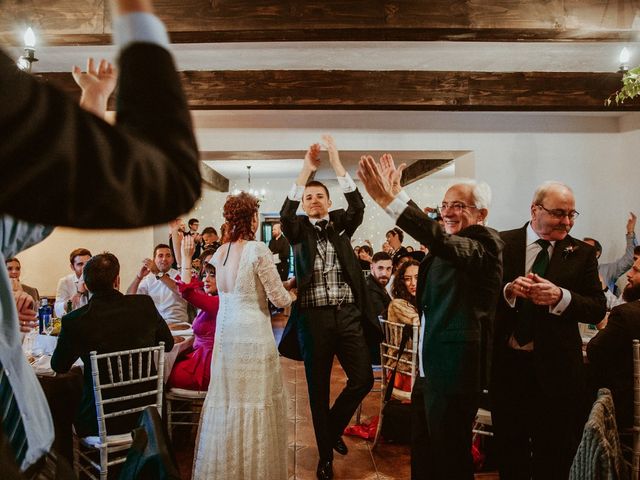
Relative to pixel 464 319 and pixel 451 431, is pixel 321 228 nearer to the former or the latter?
pixel 464 319

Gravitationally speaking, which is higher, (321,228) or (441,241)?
(321,228)

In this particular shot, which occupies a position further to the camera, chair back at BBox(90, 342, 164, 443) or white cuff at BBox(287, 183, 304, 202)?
white cuff at BBox(287, 183, 304, 202)

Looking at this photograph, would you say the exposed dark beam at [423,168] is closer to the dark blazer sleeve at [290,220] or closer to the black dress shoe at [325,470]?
the dark blazer sleeve at [290,220]

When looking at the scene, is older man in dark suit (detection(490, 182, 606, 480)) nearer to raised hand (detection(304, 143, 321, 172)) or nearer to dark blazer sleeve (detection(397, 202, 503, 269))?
dark blazer sleeve (detection(397, 202, 503, 269))

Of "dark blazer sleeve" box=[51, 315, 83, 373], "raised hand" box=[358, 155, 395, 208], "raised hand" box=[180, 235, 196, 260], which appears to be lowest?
"dark blazer sleeve" box=[51, 315, 83, 373]

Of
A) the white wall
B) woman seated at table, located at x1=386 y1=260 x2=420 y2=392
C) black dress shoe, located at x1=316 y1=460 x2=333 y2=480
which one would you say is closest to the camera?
black dress shoe, located at x1=316 y1=460 x2=333 y2=480

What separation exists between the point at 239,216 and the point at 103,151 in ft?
7.76

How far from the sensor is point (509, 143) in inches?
207

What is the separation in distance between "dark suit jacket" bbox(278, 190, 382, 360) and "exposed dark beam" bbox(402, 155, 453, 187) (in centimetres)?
556

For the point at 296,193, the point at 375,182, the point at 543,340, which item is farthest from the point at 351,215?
the point at 543,340

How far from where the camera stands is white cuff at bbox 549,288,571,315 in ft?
7.09

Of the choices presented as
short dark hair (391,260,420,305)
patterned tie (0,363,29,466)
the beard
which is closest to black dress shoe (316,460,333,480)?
short dark hair (391,260,420,305)

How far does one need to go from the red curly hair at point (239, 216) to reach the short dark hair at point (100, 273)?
2.15 ft

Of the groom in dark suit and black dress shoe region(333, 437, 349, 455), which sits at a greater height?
the groom in dark suit
